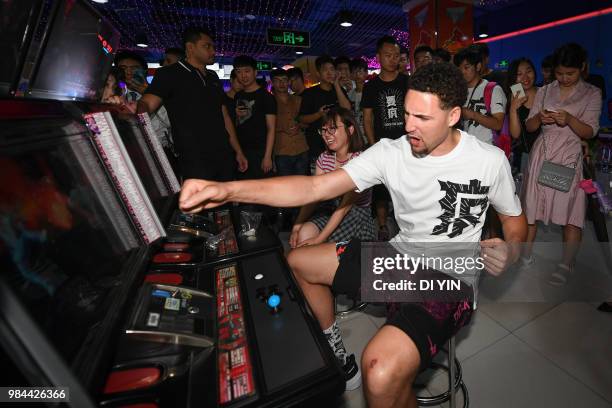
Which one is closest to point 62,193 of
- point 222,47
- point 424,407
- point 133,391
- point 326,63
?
point 133,391

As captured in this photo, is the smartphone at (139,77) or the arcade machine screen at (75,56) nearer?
the arcade machine screen at (75,56)

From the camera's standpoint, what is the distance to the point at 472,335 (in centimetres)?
196

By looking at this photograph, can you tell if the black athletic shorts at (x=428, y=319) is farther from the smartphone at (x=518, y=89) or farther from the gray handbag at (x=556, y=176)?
the smartphone at (x=518, y=89)

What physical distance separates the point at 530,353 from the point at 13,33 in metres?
2.35

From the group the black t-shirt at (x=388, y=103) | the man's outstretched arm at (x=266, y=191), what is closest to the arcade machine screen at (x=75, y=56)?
the man's outstretched arm at (x=266, y=191)

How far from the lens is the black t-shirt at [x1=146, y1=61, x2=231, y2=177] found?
2.13 meters

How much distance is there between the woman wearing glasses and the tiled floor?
586mm

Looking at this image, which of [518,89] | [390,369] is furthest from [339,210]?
[518,89]

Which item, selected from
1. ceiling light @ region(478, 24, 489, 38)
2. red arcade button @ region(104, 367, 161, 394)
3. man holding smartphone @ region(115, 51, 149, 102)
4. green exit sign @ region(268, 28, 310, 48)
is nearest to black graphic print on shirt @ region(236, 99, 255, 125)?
man holding smartphone @ region(115, 51, 149, 102)

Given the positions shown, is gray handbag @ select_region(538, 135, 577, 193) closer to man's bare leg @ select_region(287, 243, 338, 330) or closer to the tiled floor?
the tiled floor

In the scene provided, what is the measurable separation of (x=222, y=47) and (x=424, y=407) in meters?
12.0

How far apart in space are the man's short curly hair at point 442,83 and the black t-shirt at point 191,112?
144 centimetres

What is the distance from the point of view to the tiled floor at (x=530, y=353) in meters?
1.52

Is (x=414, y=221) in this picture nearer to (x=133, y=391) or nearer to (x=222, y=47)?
(x=133, y=391)
